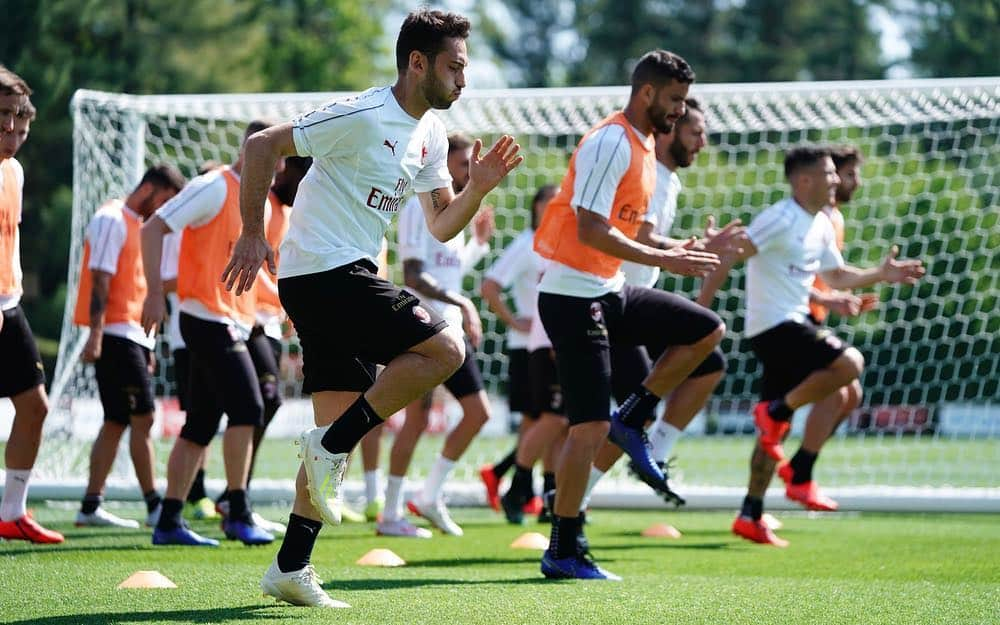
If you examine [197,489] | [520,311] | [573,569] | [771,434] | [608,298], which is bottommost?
[197,489]

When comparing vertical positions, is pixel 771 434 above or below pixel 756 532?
above

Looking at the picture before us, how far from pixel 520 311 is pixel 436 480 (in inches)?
82.5

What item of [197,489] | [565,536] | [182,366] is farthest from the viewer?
[197,489]

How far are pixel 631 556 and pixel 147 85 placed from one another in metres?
30.3

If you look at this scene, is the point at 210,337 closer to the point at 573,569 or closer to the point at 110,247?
the point at 110,247

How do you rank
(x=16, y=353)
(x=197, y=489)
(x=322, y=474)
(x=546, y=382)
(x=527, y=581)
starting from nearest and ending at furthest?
(x=322, y=474)
(x=527, y=581)
(x=16, y=353)
(x=197, y=489)
(x=546, y=382)

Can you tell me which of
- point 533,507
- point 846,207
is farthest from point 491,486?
point 846,207

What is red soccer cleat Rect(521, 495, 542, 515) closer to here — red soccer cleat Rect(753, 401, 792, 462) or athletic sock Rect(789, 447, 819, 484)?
athletic sock Rect(789, 447, 819, 484)

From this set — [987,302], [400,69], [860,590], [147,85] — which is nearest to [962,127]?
[987,302]

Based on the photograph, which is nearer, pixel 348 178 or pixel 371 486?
pixel 348 178

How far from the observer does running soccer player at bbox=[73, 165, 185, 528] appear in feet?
29.1

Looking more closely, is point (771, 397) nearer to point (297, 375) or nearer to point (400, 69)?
point (400, 69)

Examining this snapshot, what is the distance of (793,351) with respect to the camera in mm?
8758

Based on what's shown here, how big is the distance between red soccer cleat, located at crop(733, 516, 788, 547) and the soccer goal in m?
2.17
